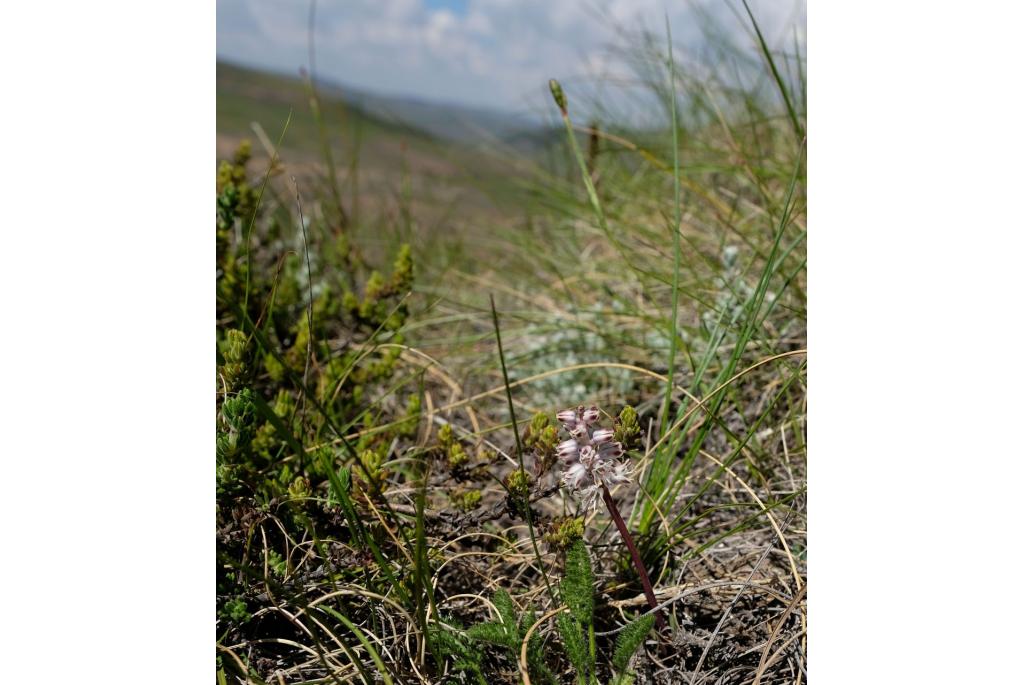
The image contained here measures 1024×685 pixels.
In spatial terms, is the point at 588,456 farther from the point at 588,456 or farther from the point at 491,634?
the point at 491,634

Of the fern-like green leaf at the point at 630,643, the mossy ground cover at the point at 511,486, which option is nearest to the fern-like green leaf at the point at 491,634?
the mossy ground cover at the point at 511,486

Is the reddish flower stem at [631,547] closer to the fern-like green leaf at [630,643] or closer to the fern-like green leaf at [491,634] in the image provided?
the fern-like green leaf at [630,643]

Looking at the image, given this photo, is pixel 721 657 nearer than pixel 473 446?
Yes

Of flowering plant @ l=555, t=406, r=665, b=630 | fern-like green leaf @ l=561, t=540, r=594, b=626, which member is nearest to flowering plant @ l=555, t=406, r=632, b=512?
flowering plant @ l=555, t=406, r=665, b=630

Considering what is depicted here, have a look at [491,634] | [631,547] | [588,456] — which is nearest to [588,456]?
[588,456]
